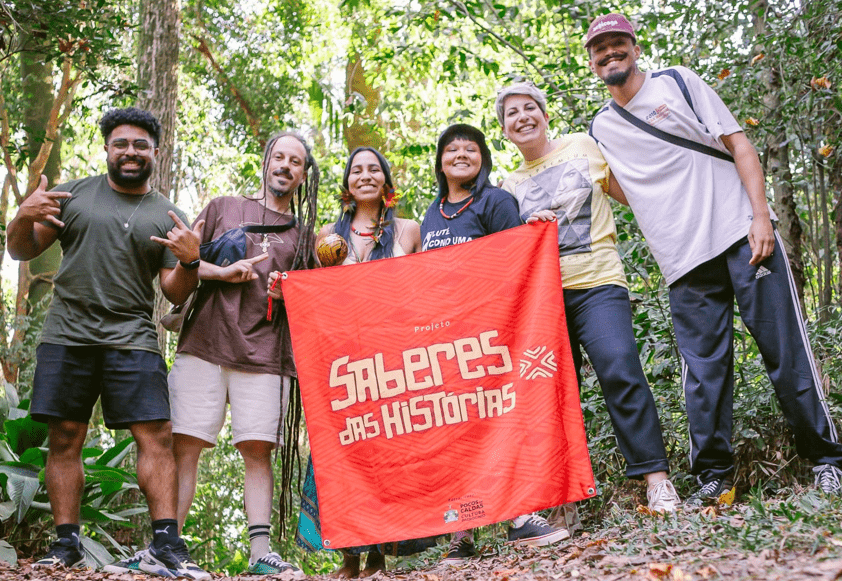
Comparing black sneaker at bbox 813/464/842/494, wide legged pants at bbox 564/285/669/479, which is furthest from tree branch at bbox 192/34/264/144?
black sneaker at bbox 813/464/842/494

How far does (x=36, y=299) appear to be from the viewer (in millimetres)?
10539

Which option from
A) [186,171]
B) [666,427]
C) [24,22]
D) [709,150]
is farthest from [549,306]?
[186,171]

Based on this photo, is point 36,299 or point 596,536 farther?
point 36,299

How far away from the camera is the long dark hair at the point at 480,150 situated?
4.32 m

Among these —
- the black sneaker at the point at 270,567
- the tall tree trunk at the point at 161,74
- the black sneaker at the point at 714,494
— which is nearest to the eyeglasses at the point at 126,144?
the black sneaker at the point at 270,567

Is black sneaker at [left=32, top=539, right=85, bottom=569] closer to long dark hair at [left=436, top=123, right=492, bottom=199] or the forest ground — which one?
the forest ground

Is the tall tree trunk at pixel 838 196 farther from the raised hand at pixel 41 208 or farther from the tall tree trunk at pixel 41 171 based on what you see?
the tall tree trunk at pixel 41 171

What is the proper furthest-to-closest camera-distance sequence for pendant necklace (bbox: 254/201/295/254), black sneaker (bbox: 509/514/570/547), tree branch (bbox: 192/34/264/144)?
tree branch (bbox: 192/34/264/144) → pendant necklace (bbox: 254/201/295/254) → black sneaker (bbox: 509/514/570/547)

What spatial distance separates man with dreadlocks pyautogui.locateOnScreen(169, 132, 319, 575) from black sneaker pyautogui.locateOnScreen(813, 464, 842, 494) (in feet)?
8.36

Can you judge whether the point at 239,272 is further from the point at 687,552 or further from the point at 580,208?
the point at 687,552

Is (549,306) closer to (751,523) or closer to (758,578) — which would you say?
(751,523)

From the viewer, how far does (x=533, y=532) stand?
3.75 meters

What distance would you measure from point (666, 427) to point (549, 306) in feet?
5.77

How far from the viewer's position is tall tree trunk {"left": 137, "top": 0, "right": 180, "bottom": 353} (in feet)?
22.8
